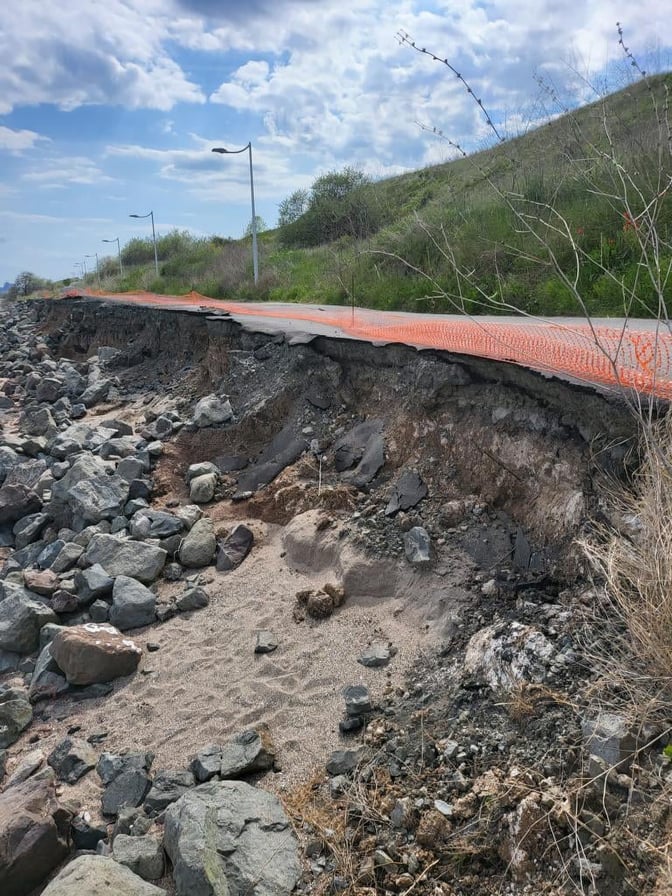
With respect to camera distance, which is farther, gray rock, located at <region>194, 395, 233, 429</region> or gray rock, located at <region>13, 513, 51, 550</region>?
gray rock, located at <region>194, 395, 233, 429</region>

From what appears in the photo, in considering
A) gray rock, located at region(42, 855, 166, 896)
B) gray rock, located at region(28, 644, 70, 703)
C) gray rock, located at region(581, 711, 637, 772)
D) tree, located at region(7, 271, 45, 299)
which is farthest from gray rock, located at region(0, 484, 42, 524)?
tree, located at region(7, 271, 45, 299)

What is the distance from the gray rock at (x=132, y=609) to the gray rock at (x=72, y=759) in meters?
1.15

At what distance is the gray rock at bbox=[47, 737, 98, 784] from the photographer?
12.2 feet

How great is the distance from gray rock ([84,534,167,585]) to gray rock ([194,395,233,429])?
2.08 meters

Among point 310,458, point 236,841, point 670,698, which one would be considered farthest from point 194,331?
point 670,698

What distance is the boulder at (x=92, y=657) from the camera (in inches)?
176

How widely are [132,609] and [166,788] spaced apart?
6.05 feet

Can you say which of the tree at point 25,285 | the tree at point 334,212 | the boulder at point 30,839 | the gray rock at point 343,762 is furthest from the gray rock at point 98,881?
the tree at point 25,285

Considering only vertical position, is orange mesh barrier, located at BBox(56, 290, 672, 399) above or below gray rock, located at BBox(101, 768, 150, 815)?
above

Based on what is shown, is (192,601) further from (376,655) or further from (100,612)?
(376,655)

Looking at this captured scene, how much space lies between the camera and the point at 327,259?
789 inches

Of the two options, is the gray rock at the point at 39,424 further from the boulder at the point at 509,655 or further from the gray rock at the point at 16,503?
the boulder at the point at 509,655

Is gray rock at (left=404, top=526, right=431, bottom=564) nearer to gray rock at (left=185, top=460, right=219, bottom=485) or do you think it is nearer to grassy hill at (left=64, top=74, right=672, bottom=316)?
grassy hill at (left=64, top=74, right=672, bottom=316)

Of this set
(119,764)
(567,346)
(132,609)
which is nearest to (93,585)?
(132,609)
